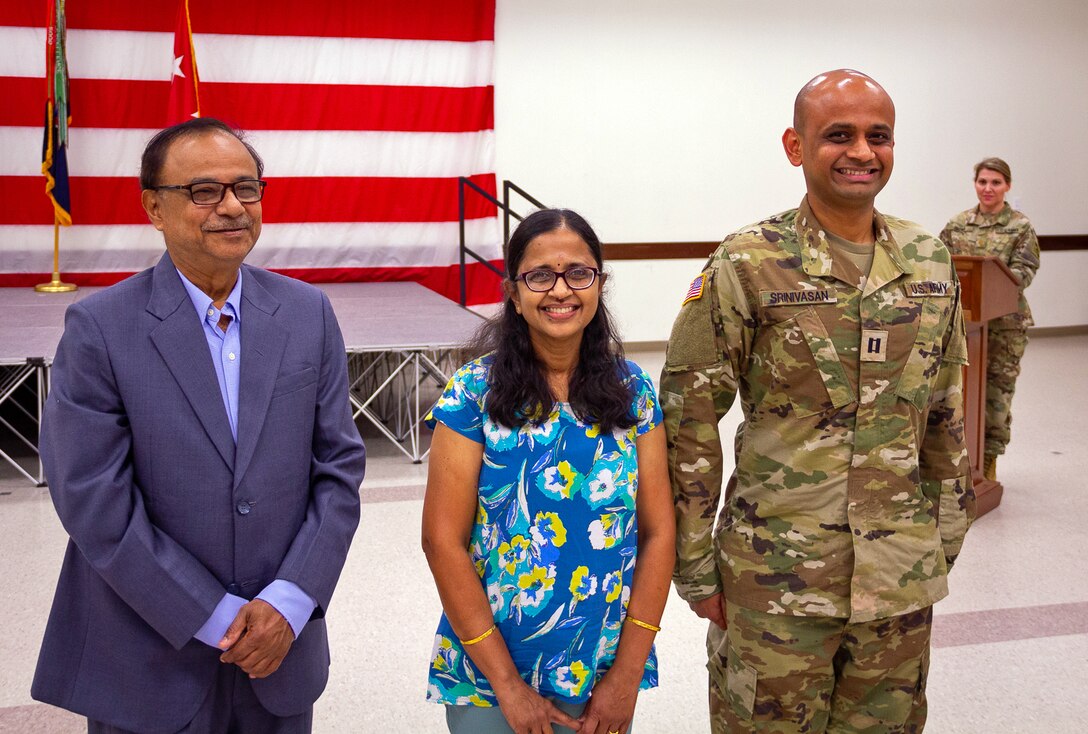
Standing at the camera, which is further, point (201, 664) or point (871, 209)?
point (871, 209)

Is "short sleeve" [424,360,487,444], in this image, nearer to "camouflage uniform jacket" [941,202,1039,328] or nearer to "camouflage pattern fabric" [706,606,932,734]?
"camouflage pattern fabric" [706,606,932,734]

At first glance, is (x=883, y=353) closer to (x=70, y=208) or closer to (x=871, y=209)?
(x=871, y=209)

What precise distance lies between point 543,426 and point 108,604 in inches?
25.1

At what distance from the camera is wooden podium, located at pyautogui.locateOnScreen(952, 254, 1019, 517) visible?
404cm

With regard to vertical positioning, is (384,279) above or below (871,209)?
below

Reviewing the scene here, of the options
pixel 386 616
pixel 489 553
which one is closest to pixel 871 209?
pixel 489 553

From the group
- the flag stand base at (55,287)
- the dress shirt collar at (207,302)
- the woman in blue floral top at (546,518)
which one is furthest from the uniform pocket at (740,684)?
the flag stand base at (55,287)

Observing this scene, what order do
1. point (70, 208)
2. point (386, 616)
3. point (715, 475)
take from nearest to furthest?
point (715, 475) → point (386, 616) → point (70, 208)

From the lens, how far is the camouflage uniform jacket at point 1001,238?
493cm

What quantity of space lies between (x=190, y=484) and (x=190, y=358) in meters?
0.17

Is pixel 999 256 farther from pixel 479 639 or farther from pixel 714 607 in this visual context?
pixel 479 639

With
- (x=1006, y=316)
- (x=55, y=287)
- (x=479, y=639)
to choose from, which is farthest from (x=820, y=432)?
(x=55, y=287)

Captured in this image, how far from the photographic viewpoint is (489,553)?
1523mm

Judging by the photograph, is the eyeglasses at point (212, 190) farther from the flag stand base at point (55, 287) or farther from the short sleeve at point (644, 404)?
the flag stand base at point (55, 287)
